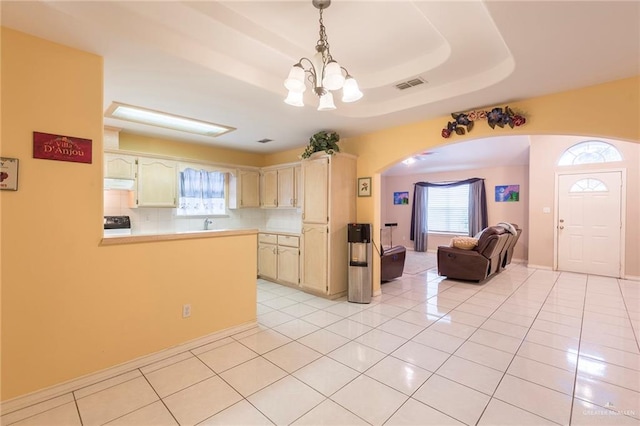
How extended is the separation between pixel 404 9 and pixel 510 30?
0.74 meters

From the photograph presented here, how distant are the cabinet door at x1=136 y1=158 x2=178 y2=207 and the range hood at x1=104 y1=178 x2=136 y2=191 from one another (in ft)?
0.33

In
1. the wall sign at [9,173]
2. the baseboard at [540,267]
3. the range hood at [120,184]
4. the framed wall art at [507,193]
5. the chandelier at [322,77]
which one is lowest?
the baseboard at [540,267]

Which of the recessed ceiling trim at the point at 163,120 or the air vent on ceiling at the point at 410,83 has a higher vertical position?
the air vent on ceiling at the point at 410,83

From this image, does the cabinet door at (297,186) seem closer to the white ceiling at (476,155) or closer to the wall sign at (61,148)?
the white ceiling at (476,155)

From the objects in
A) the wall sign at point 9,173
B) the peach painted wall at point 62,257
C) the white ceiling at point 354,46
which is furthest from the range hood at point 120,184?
the wall sign at point 9,173

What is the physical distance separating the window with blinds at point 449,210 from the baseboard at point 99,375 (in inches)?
301

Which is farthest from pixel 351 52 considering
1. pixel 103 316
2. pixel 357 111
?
pixel 103 316

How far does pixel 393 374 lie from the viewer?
7.47ft

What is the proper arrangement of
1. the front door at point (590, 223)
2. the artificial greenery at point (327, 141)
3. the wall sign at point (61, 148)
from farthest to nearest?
the front door at point (590, 223) → the artificial greenery at point (327, 141) → the wall sign at point (61, 148)

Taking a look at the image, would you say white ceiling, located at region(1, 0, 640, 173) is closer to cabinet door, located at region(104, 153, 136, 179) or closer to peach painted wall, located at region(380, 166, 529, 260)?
cabinet door, located at region(104, 153, 136, 179)

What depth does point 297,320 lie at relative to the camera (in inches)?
134

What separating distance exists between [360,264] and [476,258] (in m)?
2.35

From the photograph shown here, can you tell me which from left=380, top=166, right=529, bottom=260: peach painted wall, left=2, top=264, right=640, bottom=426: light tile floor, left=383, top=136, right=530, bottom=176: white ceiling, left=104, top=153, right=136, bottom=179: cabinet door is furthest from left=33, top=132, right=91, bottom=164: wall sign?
left=380, top=166, right=529, bottom=260: peach painted wall

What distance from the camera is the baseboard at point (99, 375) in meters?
1.88
